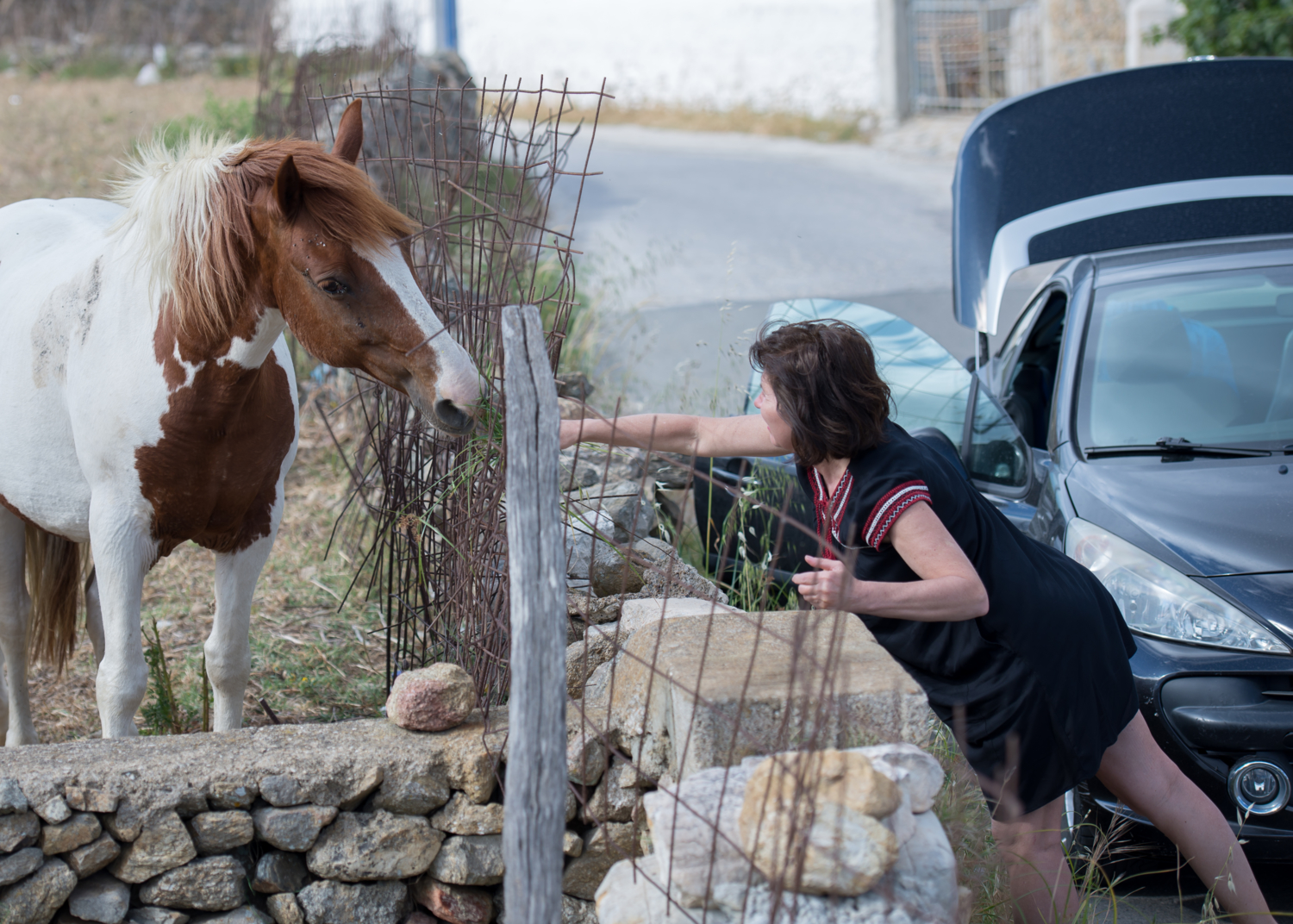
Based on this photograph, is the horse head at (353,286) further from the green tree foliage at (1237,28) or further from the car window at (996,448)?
the green tree foliage at (1237,28)

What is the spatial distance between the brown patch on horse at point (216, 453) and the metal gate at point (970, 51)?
50.8ft

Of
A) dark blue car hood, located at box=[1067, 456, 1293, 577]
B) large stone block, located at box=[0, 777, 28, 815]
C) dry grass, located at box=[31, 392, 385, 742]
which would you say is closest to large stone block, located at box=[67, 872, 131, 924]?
large stone block, located at box=[0, 777, 28, 815]

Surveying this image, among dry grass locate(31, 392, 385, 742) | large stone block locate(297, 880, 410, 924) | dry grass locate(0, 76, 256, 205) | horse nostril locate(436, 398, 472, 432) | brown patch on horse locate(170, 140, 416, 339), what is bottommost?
dry grass locate(31, 392, 385, 742)

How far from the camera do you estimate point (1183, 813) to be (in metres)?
2.31

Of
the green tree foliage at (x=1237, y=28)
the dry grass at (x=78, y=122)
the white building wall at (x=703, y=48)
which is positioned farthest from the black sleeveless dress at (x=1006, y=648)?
the white building wall at (x=703, y=48)

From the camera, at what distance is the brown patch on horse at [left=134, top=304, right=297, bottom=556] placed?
2396mm

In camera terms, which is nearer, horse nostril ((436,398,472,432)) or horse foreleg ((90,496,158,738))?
horse nostril ((436,398,472,432))

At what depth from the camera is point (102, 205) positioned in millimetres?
3396

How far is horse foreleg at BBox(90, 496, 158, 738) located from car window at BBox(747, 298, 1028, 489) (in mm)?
2160

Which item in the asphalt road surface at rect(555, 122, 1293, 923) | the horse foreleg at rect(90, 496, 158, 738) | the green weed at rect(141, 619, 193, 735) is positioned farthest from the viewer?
the asphalt road surface at rect(555, 122, 1293, 923)

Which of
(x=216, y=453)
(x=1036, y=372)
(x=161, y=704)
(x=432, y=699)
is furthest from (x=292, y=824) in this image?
(x=1036, y=372)

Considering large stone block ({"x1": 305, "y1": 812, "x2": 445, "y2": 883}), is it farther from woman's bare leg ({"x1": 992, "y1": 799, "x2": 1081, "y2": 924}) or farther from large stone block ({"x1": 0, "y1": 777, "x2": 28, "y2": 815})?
woman's bare leg ({"x1": 992, "y1": 799, "x2": 1081, "y2": 924})

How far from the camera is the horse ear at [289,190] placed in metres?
2.11

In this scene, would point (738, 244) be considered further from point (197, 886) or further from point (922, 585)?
point (197, 886)
